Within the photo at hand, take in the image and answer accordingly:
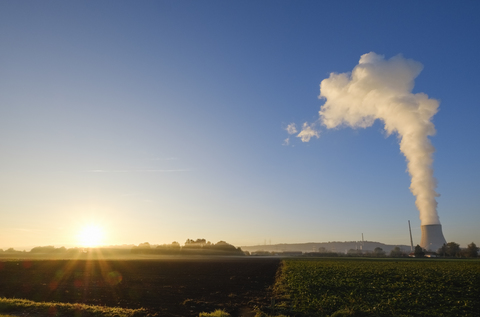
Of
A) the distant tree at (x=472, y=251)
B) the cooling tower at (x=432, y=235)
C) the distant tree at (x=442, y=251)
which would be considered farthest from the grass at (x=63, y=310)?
the distant tree at (x=472, y=251)

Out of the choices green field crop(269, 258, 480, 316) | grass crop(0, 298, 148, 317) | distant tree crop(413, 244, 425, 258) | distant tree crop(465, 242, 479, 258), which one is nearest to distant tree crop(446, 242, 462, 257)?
distant tree crop(465, 242, 479, 258)

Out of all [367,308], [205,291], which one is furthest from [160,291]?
[367,308]

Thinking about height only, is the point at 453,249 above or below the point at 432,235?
below

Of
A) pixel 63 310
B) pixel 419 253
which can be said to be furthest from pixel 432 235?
pixel 63 310

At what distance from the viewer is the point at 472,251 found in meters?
143

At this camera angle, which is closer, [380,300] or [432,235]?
[380,300]

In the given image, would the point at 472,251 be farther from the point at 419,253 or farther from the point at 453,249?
the point at 419,253

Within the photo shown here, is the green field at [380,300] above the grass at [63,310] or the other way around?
the other way around

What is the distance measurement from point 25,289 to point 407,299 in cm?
3600

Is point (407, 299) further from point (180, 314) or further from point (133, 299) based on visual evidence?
point (133, 299)

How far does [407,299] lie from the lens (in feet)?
73.0

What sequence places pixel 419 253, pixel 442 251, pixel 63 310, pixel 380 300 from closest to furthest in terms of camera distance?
1. pixel 63 310
2. pixel 380 300
3. pixel 442 251
4. pixel 419 253

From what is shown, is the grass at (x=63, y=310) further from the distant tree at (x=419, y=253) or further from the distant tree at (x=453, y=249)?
the distant tree at (x=453, y=249)

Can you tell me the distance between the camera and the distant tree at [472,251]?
465 feet
